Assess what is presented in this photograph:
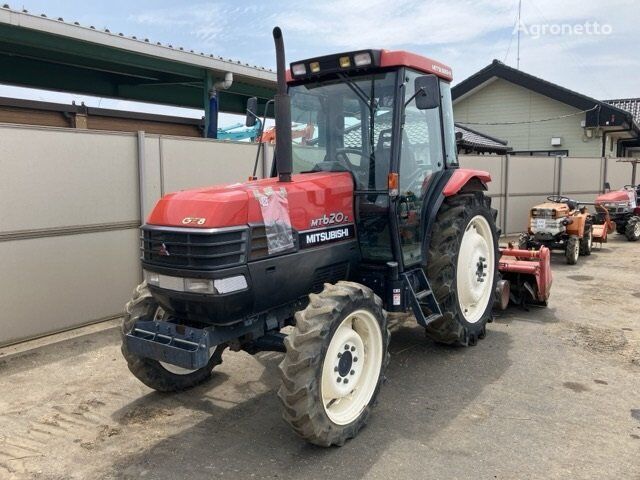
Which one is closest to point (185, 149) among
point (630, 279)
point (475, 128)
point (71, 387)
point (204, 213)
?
point (71, 387)

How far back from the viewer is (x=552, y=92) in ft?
57.1

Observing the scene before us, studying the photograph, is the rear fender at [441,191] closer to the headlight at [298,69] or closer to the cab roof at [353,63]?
the cab roof at [353,63]

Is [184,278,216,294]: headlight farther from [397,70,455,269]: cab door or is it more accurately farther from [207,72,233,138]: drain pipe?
[207,72,233,138]: drain pipe

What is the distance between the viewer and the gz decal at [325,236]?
12.0 feet

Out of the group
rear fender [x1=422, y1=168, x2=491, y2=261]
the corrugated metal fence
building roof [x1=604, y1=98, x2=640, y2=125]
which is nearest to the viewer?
rear fender [x1=422, y1=168, x2=491, y2=261]

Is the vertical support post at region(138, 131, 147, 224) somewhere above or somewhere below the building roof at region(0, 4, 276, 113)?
below

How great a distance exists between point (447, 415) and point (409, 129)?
87.6 inches

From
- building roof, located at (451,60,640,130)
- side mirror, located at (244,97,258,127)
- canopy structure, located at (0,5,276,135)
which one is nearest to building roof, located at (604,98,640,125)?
building roof, located at (451,60,640,130)

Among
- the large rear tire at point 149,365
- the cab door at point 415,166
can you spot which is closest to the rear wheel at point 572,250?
the cab door at point 415,166

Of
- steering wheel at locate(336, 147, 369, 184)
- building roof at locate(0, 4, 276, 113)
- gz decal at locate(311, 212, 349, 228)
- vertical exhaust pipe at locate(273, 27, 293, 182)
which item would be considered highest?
building roof at locate(0, 4, 276, 113)

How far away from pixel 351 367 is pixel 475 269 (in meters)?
2.17

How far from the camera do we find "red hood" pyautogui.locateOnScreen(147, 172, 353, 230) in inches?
127

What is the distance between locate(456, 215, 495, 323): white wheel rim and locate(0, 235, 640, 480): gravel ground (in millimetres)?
407

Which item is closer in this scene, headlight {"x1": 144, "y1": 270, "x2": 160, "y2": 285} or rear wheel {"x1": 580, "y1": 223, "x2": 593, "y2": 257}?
headlight {"x1": 144, "y1": 270, "x2": 160, "y2": 285}
